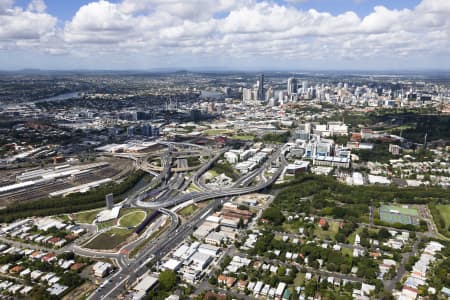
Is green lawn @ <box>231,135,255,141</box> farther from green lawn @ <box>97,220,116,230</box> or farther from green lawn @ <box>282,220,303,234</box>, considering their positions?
green lawn @ <box>97,220,116,230</box>

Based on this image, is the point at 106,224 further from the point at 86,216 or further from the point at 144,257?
the point at 144,257

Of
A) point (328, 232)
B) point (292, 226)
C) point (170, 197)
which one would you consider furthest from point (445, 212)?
point (170, 197)

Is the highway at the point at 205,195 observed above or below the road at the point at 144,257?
above

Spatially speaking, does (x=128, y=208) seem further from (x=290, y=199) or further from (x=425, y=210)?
(x=425, y=210)

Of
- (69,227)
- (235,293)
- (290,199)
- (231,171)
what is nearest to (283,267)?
(235,293)

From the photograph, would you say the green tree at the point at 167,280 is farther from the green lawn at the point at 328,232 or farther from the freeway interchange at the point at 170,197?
the green lawn at the point at 328,232

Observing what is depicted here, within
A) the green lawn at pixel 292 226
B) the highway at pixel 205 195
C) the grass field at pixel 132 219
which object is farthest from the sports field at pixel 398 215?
the grass field at pixel 132 219

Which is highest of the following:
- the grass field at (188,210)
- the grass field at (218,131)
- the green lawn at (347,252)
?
the grass field at (218,131)
